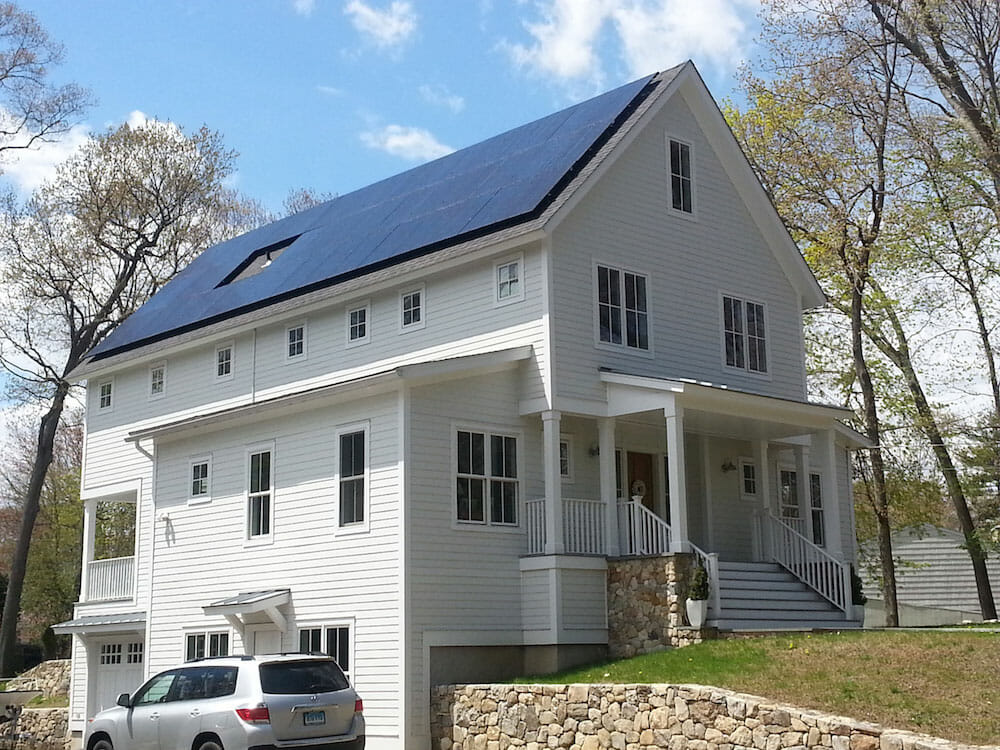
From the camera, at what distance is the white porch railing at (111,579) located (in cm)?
2889

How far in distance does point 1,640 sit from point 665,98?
29.8 m

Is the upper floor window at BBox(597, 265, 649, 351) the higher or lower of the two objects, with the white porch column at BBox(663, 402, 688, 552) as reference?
higher

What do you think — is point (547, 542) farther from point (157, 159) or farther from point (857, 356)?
point (157, 159)

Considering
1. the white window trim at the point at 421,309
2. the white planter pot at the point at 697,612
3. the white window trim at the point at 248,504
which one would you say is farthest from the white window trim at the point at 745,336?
the white window trim at the point at 248,504

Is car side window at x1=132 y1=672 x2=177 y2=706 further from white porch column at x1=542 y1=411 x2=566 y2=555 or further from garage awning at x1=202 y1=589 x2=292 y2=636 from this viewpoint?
white porch column at x1=542 y1=411 x2=566 y2=555

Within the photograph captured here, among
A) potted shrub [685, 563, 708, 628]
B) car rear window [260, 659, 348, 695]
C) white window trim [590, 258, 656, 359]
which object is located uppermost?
white window trim [590, 258, 656, 359]

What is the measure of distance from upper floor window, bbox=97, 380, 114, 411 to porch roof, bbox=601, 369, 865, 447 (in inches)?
590

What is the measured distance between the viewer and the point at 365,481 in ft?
68.4

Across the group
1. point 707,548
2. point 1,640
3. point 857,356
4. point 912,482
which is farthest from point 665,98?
point 1,640

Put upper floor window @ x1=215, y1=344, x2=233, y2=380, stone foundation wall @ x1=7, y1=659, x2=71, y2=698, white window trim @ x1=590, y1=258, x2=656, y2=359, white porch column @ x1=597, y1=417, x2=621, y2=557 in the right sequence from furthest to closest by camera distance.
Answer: stone foundation wall @ x1=7, y1=659, x2=71, y2=698 < upper floor window @ x1=215, y1=344, x2=233, y2=380 < white window trim @ x1=590, y1=258, x2=656, y2=359 < white porch column @ x1=597, y1=417, x2=621, y2=557

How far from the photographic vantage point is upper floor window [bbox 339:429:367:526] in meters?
21.1

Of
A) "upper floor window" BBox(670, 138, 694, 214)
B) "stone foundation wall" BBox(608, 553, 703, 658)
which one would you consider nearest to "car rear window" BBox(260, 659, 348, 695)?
"stone foundation wall" BBox(608, 553, 703, 658)

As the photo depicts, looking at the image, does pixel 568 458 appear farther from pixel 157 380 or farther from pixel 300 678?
pixel 157 380

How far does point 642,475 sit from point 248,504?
7.57m
